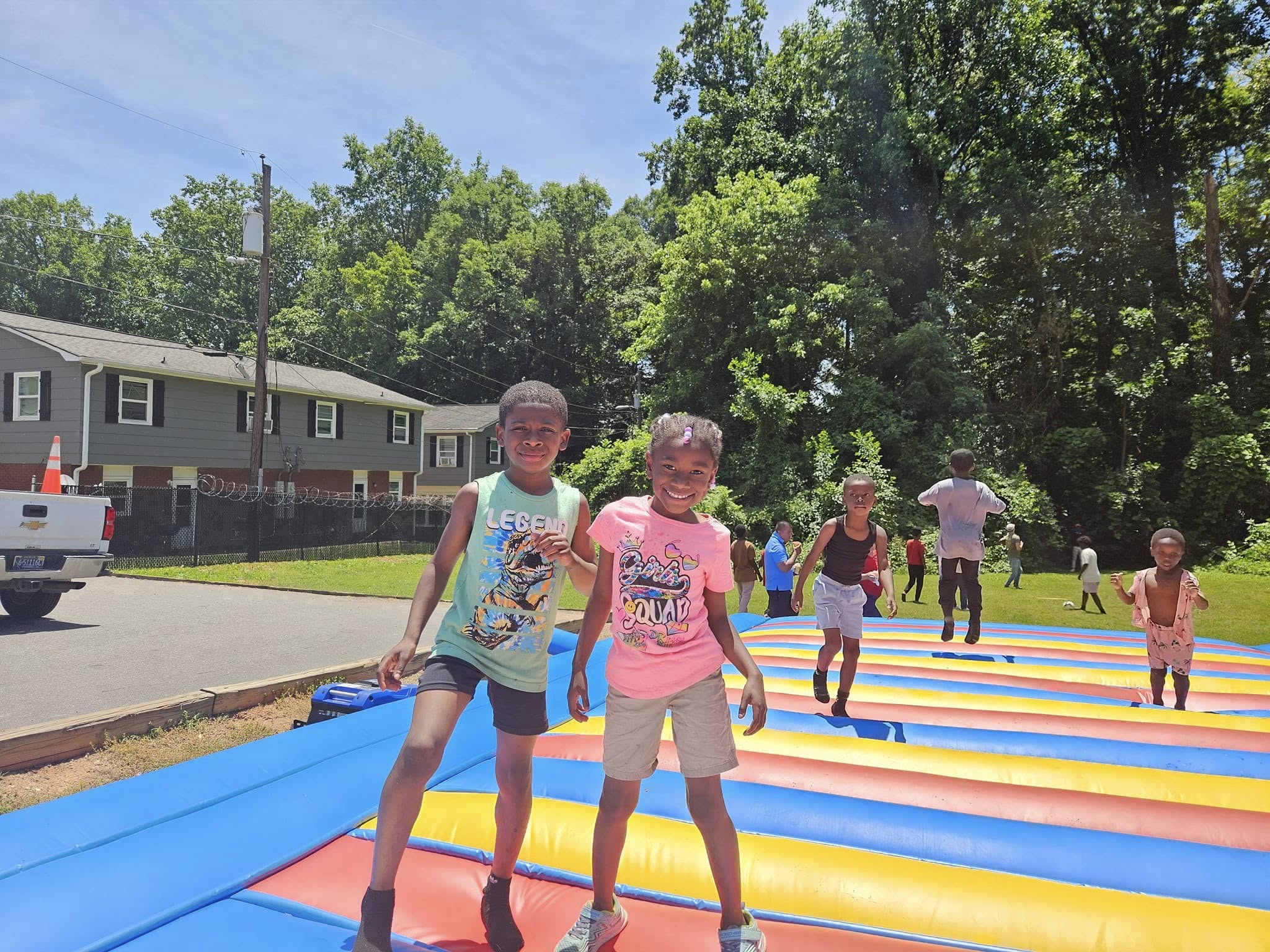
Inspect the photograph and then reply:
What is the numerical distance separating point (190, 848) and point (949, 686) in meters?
4.78

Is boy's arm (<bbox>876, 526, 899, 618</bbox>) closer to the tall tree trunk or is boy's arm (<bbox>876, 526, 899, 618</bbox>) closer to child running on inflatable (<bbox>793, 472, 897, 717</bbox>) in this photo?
child running on inflatable (<bbox>793, 472, 897, 717</bbox>)

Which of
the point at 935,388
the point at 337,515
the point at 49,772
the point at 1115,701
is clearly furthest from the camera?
the point at 337,515

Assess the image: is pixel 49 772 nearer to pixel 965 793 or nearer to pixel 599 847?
pixel 599 847

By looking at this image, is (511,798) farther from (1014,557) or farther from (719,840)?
(1014,557)

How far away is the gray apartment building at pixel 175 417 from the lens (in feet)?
67.6

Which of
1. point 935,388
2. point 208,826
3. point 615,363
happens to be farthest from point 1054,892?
point 615,363

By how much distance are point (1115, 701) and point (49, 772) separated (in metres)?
6.69

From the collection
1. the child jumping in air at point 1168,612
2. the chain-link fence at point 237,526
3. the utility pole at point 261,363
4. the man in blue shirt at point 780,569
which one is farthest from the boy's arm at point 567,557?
the utility pole at point 261,363

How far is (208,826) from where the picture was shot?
2.95 metres

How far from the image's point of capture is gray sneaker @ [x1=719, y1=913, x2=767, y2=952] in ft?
7.55

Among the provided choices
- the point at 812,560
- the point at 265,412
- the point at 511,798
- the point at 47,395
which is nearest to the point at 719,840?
the point at 511,798

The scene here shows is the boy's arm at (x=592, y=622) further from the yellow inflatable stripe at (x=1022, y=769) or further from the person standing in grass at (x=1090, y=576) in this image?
the person standing in grass at (x=1090, y=576)

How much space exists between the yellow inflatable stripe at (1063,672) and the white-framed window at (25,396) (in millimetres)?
22462

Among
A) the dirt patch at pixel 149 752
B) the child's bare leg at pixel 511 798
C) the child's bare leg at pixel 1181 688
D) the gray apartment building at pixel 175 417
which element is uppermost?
the gray apartment building at pixel 175 417
